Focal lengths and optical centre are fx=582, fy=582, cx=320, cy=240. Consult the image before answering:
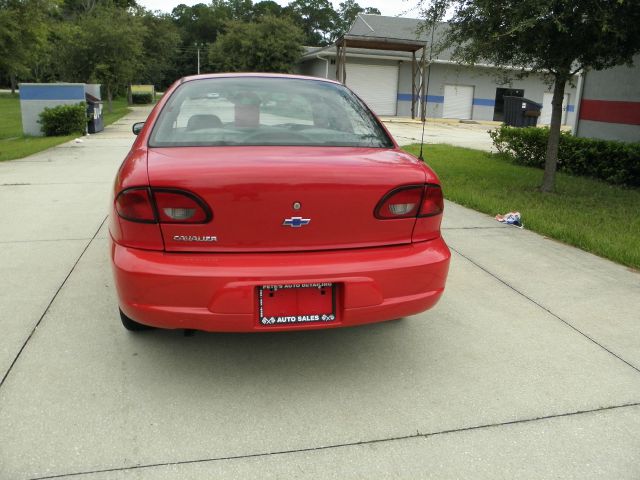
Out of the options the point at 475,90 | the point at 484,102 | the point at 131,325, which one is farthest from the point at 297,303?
the point at 484,102

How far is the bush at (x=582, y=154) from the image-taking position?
956cm

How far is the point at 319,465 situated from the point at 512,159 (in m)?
11.8

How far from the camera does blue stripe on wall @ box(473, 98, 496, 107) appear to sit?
34.6m

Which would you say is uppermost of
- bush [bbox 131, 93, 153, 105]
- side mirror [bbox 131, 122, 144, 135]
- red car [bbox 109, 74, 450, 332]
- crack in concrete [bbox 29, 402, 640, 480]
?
side mirror [bbox 131, 122, 144, 135]

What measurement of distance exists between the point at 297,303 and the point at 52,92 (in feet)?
52.0

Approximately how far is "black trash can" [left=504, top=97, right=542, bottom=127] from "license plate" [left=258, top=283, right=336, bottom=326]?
65.1 ft

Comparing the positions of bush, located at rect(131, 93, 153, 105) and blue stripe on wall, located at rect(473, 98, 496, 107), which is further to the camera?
bush, located at rect(131, 93, 153, 105)

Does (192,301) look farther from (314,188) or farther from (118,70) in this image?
(118,70)

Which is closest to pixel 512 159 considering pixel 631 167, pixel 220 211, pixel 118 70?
pixel 631 167

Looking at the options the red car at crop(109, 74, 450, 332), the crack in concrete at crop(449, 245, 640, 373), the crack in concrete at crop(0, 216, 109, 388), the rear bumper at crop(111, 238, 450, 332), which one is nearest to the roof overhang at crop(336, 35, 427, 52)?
the crack in concrete at crop(0, 216, 109, 388)

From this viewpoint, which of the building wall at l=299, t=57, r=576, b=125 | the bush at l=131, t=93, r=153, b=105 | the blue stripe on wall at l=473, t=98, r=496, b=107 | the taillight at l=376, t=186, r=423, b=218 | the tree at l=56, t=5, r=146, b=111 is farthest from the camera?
the bush at l=131, t=93, r=153, b=105

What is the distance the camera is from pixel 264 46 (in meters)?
38.1

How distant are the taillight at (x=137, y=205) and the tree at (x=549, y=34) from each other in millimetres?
5097

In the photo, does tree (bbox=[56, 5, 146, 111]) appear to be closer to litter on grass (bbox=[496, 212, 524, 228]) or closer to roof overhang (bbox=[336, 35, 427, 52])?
roof overhang (bbox=[336, 35, 427, 52])
